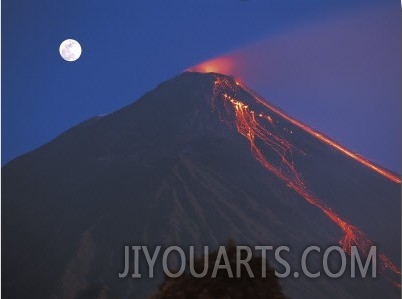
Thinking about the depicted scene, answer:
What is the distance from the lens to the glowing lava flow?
269 feet

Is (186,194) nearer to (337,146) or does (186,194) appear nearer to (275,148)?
(275,148)

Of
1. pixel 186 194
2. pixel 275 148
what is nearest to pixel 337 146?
pixel 275 148

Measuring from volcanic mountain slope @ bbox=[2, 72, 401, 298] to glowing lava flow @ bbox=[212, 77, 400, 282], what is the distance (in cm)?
28

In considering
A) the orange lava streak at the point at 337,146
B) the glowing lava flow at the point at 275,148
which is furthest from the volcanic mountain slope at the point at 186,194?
the orange lava streak at the point at 337,146

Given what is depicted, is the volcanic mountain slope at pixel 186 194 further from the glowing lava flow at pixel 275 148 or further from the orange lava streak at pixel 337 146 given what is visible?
the orange lava streak at pixel 337 146

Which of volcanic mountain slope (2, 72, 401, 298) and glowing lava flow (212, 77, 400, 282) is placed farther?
glowing lava flow (212, 77, 400, 282)

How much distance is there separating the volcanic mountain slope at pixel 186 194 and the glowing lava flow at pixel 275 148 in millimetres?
276

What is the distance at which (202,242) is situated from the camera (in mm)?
71438

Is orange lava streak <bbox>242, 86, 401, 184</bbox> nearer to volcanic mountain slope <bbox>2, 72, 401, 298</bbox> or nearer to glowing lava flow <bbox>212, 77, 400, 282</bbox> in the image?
glowing lava flow <bbox>212, 77, 400, 282</bbox>

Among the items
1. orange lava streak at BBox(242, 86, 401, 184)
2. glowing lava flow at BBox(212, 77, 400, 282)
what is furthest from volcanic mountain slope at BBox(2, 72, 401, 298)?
orange lava streak at BBox(242, 86, 401, 184)

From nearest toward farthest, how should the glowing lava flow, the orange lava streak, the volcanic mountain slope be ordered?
the volcanic mountain slope < the glowing lava flow < the orange lava streak

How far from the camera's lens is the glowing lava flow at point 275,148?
8212 cm

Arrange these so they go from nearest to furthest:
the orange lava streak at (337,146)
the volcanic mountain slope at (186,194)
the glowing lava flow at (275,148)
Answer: the volcanic mountain slope at (186,194) < the glowing lava flow at (275,148) < the orange lava streak at (337,146)

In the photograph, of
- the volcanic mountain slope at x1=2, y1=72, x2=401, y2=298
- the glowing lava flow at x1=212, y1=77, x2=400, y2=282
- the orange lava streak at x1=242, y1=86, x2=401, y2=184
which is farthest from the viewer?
the orange lava streak at x1=242, y1=86, x2=401, y2=184
